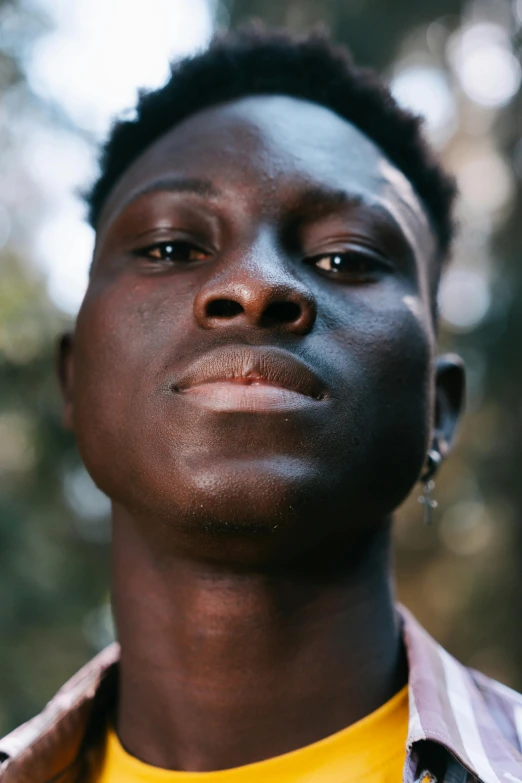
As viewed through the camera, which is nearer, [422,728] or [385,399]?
[422,728]

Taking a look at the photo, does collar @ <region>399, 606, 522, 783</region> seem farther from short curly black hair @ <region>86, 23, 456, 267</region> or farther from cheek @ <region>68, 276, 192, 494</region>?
short curly black hair @ <region>86, 23, 456, 267</region>

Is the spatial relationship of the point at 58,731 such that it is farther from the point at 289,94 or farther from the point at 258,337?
the point at 289,94

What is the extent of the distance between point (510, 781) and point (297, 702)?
1.67 feet

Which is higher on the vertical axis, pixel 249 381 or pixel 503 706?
pixel 249 381

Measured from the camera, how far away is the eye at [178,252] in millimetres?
2219

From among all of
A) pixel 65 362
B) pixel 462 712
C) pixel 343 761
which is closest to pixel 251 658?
pixel 343 761

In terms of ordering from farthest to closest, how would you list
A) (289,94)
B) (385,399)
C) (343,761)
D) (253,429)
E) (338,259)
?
(289,94)
(338,259)
(385,399)
(343,761)
(253,429)

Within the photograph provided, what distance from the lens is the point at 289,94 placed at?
2703mm

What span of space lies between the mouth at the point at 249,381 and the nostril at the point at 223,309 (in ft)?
0.36

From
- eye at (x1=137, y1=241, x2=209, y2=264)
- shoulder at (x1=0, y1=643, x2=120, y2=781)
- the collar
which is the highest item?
eye at (x1=137, y1=241, x2=209, y2=264)

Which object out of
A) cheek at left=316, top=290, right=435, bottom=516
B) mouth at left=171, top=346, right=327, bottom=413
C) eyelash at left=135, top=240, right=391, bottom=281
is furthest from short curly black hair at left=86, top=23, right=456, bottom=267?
mouth at left=171, top=346, right=327, bottom=413

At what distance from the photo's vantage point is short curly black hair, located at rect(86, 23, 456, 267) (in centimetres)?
276

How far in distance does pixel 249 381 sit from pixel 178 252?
1.90 ft

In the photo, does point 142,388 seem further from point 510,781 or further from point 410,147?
point 410,147
